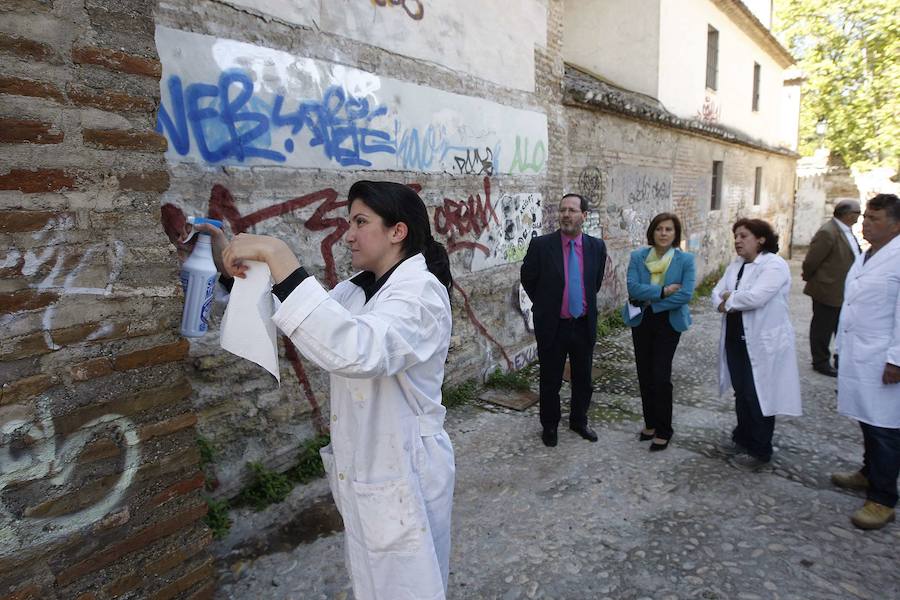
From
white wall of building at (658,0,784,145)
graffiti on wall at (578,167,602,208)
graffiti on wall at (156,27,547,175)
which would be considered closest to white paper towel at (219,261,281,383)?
graffiti on wall at (156,27,547,175)

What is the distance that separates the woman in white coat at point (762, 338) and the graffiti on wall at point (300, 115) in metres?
2.48

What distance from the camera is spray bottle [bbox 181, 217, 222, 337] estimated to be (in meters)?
1.85

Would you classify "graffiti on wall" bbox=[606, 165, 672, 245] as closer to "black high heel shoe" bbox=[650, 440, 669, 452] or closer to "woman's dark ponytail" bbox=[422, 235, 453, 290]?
"black high heel shoe" bbox=[650, 440, 669, 452]

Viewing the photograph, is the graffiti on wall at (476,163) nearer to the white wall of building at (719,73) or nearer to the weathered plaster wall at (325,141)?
the weathered plaster wall at (325,141)

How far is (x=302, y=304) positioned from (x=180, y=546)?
1.31 m

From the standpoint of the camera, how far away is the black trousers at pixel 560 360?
4.19 meters

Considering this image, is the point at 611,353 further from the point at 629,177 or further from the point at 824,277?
the point at 629,177

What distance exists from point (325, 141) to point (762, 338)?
332 centimetres

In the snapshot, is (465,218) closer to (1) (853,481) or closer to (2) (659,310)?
(2) (659,310)

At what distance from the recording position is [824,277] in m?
5.86

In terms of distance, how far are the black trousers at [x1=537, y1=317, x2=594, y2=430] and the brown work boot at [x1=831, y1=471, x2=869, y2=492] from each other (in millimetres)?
1724

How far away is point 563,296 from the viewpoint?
4141 millimetres

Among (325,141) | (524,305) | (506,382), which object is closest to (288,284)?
(325,141)

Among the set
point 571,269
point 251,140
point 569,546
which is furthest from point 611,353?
point 251,140
